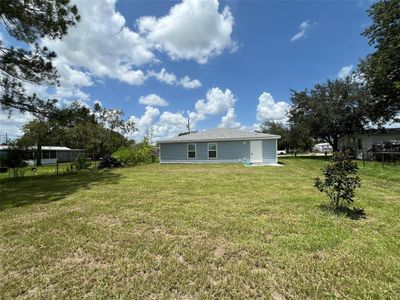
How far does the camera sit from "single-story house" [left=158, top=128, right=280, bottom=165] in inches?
709

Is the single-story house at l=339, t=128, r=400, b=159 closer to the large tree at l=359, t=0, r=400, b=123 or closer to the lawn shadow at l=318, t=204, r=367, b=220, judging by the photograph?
the large tree at l=359, t=0, r=400, b=123

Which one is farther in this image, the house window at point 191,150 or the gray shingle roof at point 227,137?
the house window at point 191,150

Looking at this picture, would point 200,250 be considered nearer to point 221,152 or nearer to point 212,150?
point 221,152

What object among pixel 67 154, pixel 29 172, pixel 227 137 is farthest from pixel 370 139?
pixel 67 154

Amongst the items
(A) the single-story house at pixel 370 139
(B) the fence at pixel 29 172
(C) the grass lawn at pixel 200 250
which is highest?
(A) the single-story house at pixel 370 139

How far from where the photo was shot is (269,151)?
707 inches

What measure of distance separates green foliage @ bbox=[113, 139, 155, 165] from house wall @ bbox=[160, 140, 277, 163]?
1538mm

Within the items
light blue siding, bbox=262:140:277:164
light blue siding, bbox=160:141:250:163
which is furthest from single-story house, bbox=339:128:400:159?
light blue siding, bbox=160:141:250:163

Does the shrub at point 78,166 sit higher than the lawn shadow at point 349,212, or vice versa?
the shrub at point 78,166

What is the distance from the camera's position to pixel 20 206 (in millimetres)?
5938

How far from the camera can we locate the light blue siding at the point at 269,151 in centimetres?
1783

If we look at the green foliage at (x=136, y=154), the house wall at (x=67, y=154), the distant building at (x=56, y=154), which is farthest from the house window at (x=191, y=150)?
the house wall at (x=67, y=154)

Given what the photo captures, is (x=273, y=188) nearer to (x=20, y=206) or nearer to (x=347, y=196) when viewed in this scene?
(x=347, y=196)

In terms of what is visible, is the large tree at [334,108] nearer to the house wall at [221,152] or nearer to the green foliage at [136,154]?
the house wall at [221,152]
